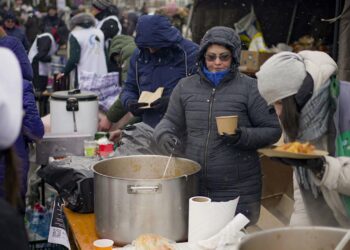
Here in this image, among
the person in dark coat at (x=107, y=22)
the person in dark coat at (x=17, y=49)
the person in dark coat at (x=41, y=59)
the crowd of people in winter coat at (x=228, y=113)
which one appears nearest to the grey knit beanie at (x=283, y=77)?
the crowd of people in winter coat at (x=228, y=113)

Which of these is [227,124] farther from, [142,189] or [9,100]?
[9,100]

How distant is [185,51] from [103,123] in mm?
1242

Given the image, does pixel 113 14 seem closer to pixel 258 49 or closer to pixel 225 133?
pixel 258 49

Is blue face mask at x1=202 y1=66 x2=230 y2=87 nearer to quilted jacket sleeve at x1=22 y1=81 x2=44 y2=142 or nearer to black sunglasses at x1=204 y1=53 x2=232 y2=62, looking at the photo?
black sunglasses at x1=204 y1=53 x2=232 y2=62

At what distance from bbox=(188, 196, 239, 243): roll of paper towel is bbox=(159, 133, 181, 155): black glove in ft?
1.58

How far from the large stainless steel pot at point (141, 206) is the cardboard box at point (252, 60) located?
13.8ft

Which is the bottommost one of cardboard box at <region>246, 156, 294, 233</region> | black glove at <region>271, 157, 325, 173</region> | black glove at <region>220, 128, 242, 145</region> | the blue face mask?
cardboard box at <region>246, 156, 294, 233</region>

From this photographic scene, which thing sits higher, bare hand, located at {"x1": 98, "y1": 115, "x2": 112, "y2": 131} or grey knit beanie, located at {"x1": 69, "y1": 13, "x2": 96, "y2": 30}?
grey knit beanie, located at {"x1": 69, "y1": 13, "x2": 96, "y2": 30}

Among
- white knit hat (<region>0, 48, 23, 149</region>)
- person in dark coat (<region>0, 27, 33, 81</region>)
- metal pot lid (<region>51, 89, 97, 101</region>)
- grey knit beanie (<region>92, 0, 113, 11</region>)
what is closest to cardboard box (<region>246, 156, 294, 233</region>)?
metal pot lid (<region>51, 89, 97, 101</region>)

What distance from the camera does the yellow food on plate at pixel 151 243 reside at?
2258 millimetres

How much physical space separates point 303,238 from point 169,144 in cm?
106

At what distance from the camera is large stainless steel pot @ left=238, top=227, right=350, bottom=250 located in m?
1.99

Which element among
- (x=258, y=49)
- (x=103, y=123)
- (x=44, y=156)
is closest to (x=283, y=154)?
(x=44, y=156)

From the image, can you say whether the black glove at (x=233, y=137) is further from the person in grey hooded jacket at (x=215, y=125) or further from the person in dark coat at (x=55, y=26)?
the person in dark coat at (x=55, y=26)
